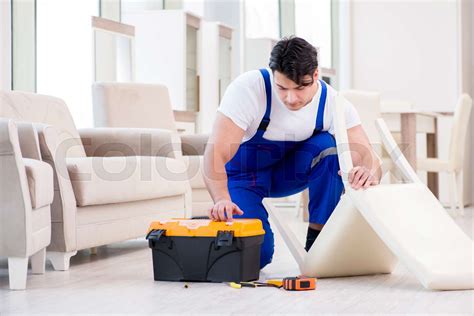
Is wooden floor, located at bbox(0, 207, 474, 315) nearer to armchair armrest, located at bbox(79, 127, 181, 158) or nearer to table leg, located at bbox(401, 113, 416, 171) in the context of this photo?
armchair armrest, located at bbox(79, 127, 181, 158)

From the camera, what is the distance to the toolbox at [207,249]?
101 inches

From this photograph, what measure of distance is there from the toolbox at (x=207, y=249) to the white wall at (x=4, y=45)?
6.67 ft

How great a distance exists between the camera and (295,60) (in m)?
2.52

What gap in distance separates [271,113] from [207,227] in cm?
45

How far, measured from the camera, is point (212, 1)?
7371 millimetres

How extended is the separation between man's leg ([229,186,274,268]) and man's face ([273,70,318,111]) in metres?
0.42

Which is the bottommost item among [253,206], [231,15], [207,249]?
[207,249]

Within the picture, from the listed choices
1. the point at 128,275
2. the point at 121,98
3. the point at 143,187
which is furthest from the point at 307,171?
the point at 121,98

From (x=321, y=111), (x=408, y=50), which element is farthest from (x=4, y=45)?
(x=408, y=50)

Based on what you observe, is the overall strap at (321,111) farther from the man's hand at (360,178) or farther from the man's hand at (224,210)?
the man's hand at (224,210)

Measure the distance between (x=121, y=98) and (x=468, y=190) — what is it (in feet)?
13.4

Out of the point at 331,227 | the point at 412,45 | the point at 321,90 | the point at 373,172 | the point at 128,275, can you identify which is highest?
the point at 412,45

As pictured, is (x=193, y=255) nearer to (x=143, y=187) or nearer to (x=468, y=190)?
(x=143, y=187)

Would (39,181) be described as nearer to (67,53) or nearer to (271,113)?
(271,113)
